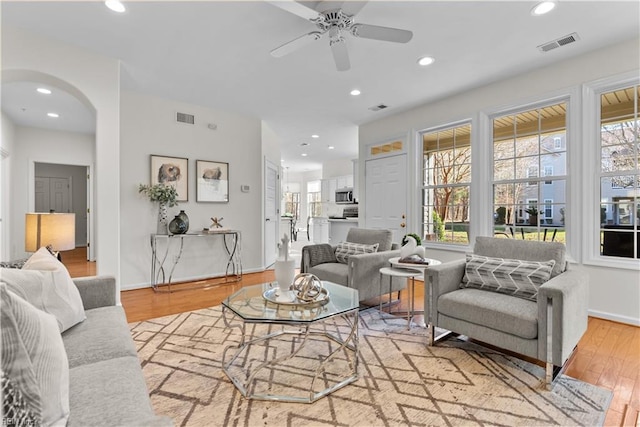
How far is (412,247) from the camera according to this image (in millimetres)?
3062

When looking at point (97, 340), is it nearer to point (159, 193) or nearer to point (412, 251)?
point (412, 251)

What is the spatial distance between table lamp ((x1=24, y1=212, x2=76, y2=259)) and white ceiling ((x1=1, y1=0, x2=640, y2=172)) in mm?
1713

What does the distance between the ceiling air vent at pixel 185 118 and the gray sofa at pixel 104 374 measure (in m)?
3.19

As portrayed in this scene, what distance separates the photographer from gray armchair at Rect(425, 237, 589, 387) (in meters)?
1.84

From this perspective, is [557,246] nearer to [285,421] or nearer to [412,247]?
[412,247]

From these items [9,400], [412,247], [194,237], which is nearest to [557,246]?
[412,247]

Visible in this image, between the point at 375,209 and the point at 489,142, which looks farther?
the point at 375,209

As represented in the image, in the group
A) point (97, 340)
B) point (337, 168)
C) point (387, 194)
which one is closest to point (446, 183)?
point (387, 194)

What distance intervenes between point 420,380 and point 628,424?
101 centimetres

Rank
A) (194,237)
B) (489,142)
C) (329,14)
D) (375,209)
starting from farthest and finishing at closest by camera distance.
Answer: (375,209) → (194,237) → (489,142) → (329,14)

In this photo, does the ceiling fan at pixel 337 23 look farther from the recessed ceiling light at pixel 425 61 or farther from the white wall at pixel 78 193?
the white wall at pixel 78 193

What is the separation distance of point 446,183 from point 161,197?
13.3ft

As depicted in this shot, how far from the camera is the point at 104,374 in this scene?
120 centimetres

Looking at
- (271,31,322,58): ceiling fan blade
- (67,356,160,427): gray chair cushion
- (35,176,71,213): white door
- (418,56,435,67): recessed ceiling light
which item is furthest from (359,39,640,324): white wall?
(35,176,71,213): white door
